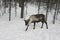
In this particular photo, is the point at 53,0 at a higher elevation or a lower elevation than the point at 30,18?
higher

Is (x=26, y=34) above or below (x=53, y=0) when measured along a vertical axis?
below

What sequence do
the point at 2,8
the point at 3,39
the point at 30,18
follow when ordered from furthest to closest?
the point at 2,8 < the point at 30,18 < the point at 3,39

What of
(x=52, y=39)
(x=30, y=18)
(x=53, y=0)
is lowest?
(x=52, y=39)

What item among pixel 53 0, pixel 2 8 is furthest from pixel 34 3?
pixel 53 0

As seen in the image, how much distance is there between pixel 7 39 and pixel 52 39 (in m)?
2.77

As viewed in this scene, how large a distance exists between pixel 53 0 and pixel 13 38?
29.3 feet

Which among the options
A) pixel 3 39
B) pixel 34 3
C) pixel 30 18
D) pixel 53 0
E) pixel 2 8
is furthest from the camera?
pixel 34 3

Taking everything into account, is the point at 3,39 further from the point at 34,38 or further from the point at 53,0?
the point at 53,0

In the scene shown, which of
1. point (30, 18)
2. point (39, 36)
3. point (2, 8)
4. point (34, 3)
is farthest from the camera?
point (34, 3)

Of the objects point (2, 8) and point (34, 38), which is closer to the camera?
point (34, 38)

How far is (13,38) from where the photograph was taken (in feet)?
30.1

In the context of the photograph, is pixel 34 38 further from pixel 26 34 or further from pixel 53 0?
pixel 53 0

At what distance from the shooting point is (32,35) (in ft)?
32.2

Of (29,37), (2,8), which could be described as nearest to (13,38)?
(29,37)
